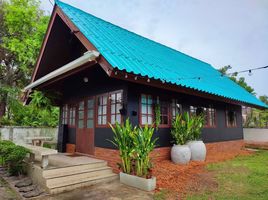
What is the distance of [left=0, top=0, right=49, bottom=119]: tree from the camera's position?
16125 mm

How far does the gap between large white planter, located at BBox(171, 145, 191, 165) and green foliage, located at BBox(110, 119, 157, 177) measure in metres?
1.81

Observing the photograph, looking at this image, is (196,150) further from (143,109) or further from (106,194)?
(106,194)

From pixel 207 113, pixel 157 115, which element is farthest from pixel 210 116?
pixel 157 115

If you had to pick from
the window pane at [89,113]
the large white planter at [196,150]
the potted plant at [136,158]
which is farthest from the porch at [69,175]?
the large white planter at [196,150]

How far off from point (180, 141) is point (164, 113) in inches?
42.3

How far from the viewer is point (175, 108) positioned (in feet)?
24.5

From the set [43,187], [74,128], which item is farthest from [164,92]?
[43,187]

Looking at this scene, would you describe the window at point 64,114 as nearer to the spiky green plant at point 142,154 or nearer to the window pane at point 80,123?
the window pane at point 80,123

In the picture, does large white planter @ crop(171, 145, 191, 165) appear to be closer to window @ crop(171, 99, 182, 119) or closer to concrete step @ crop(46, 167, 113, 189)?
window @ crop(171, 99, 182, 119)

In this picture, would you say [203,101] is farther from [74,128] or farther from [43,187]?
[43,187]

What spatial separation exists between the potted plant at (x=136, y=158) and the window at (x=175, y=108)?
9.13 ft

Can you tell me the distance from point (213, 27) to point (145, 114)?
952cm

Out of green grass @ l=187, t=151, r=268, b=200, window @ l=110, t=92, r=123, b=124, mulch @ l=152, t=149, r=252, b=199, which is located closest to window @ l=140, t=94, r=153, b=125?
window @ l=110, t=92, r=123, b=124

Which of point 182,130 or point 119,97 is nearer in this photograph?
point 119,97
